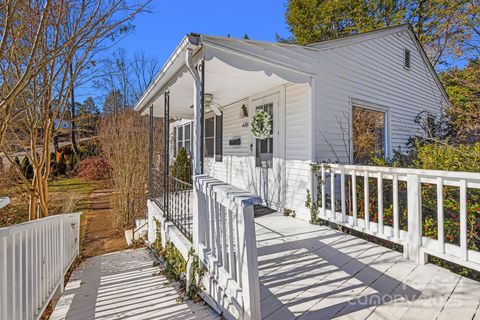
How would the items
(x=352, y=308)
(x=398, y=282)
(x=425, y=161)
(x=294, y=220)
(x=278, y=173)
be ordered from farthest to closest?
(x=278, y=173), (x=294, y=220), (x=425, y=161), (x=398, y=282), (x=352, y=308)

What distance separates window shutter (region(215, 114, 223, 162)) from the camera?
24.5ft

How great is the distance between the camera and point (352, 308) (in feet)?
6.30

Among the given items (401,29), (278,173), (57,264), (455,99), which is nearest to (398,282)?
(278,173)

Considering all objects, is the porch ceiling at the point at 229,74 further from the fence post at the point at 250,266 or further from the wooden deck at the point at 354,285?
the wooden deck at the point at 354,285

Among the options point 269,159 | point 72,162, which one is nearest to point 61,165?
point 72,162

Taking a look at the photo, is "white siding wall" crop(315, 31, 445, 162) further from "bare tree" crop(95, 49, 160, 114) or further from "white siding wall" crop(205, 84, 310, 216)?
"bare tree" crop(95, 49, 160, 114)

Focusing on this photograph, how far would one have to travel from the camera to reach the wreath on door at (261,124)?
5.09 metres

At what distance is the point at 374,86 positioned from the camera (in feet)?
18.8

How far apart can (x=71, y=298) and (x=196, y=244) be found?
1812 millimetres

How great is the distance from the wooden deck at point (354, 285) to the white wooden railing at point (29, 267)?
1800 mm

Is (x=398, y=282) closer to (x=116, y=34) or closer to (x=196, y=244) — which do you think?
(x=196, y=244)

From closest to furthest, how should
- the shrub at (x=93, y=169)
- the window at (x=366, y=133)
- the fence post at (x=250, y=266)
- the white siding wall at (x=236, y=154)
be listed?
the fence post at (x=250, y=266)
the window at (x=366, y=133)
the white siding wall at (x=236, y=154)
the shrub at (x=93, y=169)

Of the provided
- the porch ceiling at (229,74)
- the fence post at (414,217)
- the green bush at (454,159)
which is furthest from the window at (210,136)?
the fence post at (414,217)

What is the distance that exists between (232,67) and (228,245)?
8.59 feet
